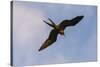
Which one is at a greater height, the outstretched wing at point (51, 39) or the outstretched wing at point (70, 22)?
→ the outstretched wing at point (70, 22)

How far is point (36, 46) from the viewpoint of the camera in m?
2.27

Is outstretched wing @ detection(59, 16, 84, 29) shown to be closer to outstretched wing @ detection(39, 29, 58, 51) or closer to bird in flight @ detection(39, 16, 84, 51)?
bird in flight @ detection(39, 16, 84, 51)

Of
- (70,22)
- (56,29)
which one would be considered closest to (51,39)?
(56,29)

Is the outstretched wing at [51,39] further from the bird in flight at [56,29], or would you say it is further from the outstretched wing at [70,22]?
the outstretched wing at [70,22]

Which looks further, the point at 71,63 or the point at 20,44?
the point at 71,63

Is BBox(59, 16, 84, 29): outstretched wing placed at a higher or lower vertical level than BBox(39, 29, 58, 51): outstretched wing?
higher

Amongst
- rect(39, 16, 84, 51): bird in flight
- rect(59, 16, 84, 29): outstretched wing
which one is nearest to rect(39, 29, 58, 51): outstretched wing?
rect(39, 16, 84, 51): bird in flight

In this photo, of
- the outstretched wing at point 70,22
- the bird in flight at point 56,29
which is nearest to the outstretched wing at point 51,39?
the bird in flight at point 56,29

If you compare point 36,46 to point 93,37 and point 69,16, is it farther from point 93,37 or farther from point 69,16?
point 93,37

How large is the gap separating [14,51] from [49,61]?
0.40 metres

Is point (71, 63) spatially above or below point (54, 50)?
below
